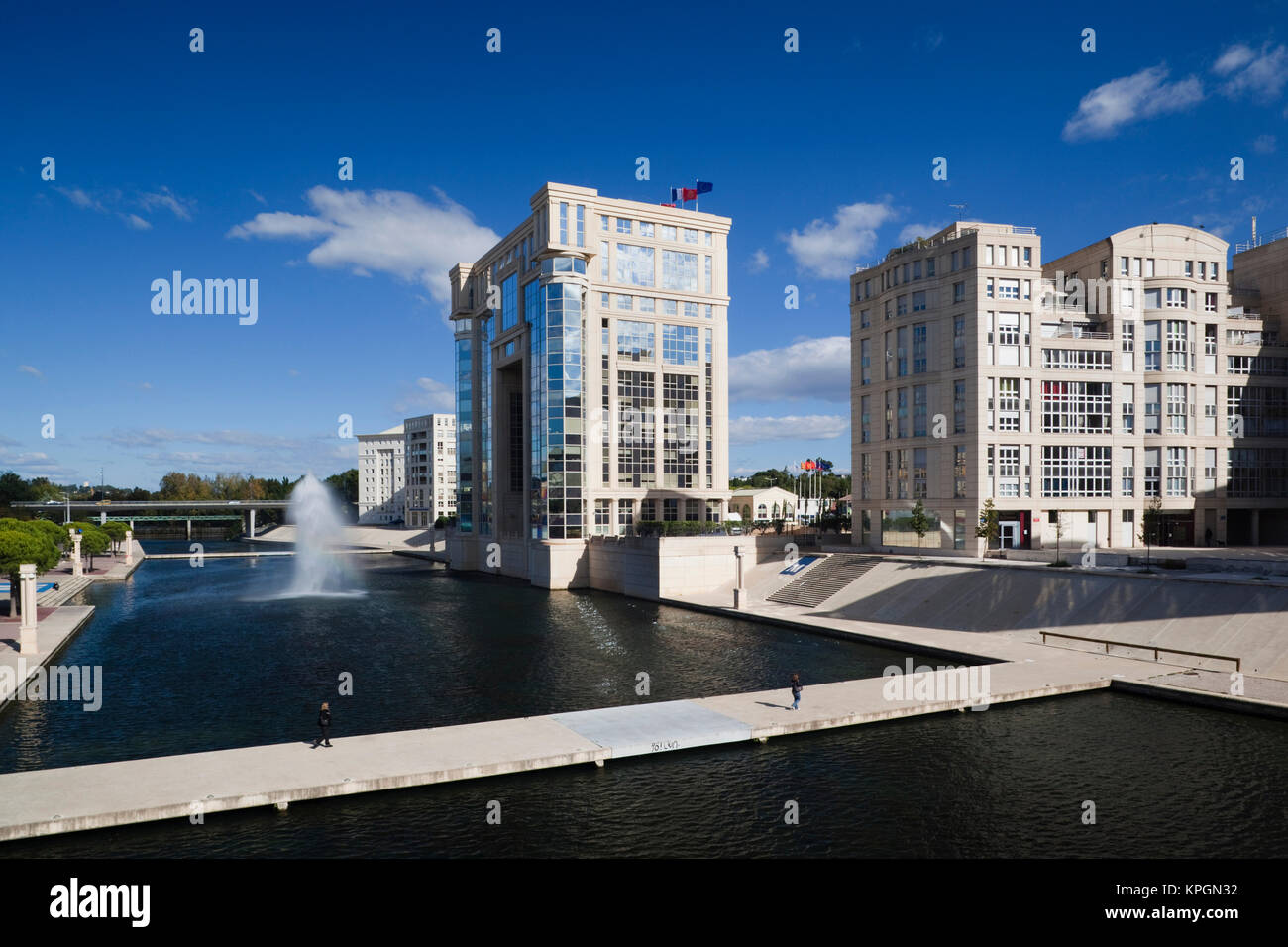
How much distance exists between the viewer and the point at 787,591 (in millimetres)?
66562

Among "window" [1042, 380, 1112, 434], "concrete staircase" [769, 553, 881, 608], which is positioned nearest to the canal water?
"concrete staircase" [769, 553, 881, 608]

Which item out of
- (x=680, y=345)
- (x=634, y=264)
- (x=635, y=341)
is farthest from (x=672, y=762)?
(x=634, y=264)

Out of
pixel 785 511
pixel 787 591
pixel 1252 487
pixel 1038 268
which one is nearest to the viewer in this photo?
pixel 787 591

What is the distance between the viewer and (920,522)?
77.9m

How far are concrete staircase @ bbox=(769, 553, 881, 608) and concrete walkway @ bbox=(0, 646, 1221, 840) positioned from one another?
26240 millimetres

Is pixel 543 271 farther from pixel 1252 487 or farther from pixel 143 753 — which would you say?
pixel 1252 487

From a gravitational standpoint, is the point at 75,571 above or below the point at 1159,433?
below

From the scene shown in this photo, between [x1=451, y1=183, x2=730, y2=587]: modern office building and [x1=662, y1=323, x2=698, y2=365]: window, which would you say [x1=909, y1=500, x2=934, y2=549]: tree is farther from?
[x1=662, y1=323, x2=698, y2=365]: window

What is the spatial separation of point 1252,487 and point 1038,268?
109ft

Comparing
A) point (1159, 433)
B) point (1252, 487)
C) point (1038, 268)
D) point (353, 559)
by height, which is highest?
point (1038, 268)

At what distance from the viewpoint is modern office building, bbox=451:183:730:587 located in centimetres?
8044

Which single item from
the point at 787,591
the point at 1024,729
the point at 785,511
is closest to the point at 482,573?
the point at 787,591

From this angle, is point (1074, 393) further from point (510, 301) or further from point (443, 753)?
point (443, 753)

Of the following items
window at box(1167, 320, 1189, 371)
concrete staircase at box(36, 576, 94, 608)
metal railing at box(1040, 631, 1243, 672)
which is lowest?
concrete staircase at box(36, 576, 94, 608)
